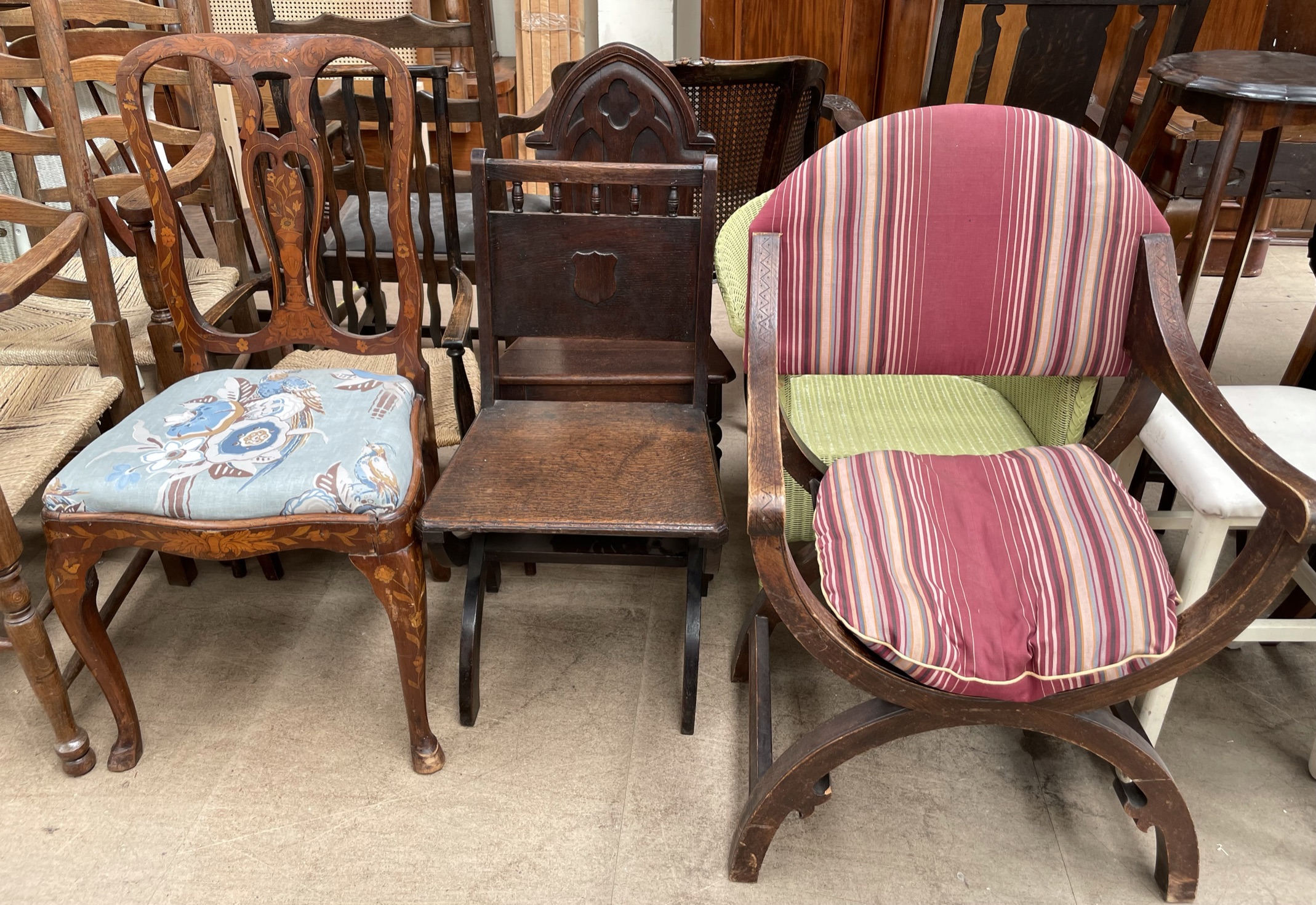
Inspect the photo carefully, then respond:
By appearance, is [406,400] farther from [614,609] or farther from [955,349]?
[955,349]

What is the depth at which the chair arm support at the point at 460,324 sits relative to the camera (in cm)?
171

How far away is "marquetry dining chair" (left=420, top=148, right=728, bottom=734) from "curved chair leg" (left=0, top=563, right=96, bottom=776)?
0.61 metres

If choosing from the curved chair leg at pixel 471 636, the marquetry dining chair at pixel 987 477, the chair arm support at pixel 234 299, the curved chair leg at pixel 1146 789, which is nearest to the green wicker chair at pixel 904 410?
the marquetry dining chair at pixel 987 477

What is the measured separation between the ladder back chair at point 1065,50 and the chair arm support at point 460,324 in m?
1.28

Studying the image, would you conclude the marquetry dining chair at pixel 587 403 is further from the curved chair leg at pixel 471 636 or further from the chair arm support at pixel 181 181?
the chair arm support at pixel 181 181

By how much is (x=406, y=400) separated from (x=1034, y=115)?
1.05m

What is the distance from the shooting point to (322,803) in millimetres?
1495

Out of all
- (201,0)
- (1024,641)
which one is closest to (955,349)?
(1024,641)

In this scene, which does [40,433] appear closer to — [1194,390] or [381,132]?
[381,132]

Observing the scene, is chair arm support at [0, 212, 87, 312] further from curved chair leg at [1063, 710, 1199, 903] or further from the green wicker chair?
curved chair leg at [1063, 710, 1199, 903]

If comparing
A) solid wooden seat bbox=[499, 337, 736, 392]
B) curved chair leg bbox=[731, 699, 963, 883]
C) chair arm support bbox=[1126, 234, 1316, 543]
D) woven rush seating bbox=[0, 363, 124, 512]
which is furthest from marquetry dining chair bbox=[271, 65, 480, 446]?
chair arm support bbox=[1126, 234, 1316, 543]

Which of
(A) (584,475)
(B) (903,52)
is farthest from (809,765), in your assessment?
(B) (903,52)

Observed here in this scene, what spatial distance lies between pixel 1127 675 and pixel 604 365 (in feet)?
3.68

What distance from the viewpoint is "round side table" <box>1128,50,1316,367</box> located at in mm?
1751
